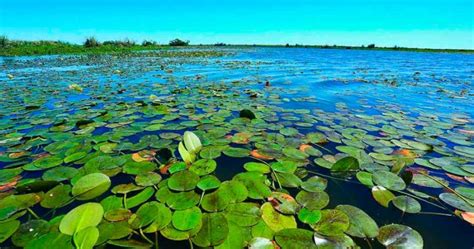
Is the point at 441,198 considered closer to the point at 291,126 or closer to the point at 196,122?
the point at 291,126

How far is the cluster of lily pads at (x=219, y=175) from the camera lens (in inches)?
60.4

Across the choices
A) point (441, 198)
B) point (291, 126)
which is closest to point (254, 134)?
point (291, 126)

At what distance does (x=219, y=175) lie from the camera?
235 cm

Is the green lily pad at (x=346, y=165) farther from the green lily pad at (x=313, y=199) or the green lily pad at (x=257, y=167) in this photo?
the green lily pad at (x=257, y=167)

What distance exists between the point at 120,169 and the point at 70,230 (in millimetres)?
900

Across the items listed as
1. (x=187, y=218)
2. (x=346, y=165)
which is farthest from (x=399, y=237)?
(x=187, y=218)

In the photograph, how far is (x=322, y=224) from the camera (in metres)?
1.61

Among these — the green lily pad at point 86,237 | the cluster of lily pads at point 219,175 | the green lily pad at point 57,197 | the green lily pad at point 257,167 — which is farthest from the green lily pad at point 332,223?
the green lily pad at point 57,197

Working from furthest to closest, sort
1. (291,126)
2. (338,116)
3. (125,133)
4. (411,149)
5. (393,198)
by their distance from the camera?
(338,116) → (291,126) → (125,133) → (411,149) → (393,198)

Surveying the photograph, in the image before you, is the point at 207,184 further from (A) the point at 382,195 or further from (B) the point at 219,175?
(A) the point at 382,195

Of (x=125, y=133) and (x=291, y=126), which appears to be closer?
(x=125, y=133)

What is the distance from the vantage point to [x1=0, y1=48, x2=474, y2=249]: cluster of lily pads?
1534mm

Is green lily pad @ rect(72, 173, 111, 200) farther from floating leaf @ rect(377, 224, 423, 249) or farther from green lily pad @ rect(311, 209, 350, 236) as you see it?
floating leaf @ rect(377, 224, 423, 249)

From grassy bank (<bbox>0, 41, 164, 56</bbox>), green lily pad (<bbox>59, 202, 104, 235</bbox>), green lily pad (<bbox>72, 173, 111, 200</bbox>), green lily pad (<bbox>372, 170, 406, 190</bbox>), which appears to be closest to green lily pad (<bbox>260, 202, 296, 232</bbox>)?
green lily pad (<bbox>372, 170, 406, 190</bbox>)
